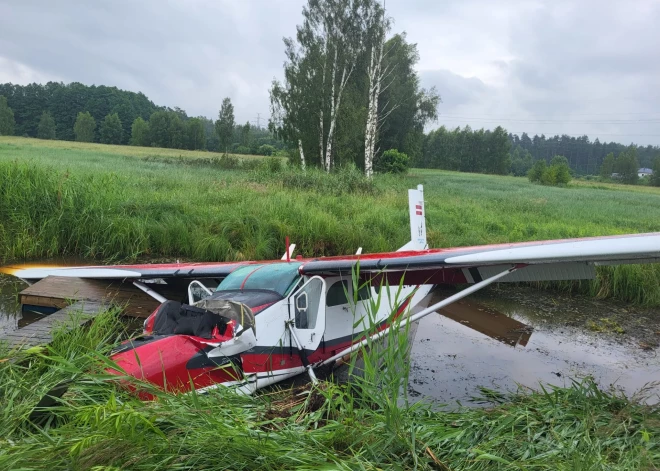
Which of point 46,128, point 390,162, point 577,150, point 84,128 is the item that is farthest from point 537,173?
point 577,150

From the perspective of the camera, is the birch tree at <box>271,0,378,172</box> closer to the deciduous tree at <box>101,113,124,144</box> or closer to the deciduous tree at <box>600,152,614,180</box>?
the deciduous tree at <box>101,113,124,144</box>

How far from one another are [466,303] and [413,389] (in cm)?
410

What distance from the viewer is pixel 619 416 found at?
3.30 meters

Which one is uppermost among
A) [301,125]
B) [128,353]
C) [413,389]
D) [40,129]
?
[40,129]

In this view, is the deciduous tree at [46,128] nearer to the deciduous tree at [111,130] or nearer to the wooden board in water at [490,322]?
the deciduous tree at [111,130]

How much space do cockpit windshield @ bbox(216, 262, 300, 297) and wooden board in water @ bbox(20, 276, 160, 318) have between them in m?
2.20

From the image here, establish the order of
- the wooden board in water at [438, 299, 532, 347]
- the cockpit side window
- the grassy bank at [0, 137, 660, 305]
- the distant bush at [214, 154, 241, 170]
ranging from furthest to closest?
the distant bush at [214, 154, 241, 170] < the grassy bank at [0, 137, 660, 305] < the wooden board in water at [438, 299, 532, 347] < the cockpit side window

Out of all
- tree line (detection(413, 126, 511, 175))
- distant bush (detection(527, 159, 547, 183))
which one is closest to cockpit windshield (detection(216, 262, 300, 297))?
distant bush (detection(527, 159, 547, 183))

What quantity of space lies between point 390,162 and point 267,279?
35485 millimetres

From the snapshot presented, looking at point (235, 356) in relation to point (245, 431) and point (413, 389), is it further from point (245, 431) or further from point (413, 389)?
point (413, 389)

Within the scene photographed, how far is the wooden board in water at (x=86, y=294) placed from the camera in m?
6.47

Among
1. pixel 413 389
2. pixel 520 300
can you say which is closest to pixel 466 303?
pixel 520 300

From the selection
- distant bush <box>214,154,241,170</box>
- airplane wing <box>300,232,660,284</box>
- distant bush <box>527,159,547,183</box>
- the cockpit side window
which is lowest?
the cockpit side window

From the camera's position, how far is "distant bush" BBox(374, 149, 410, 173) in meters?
38.6
